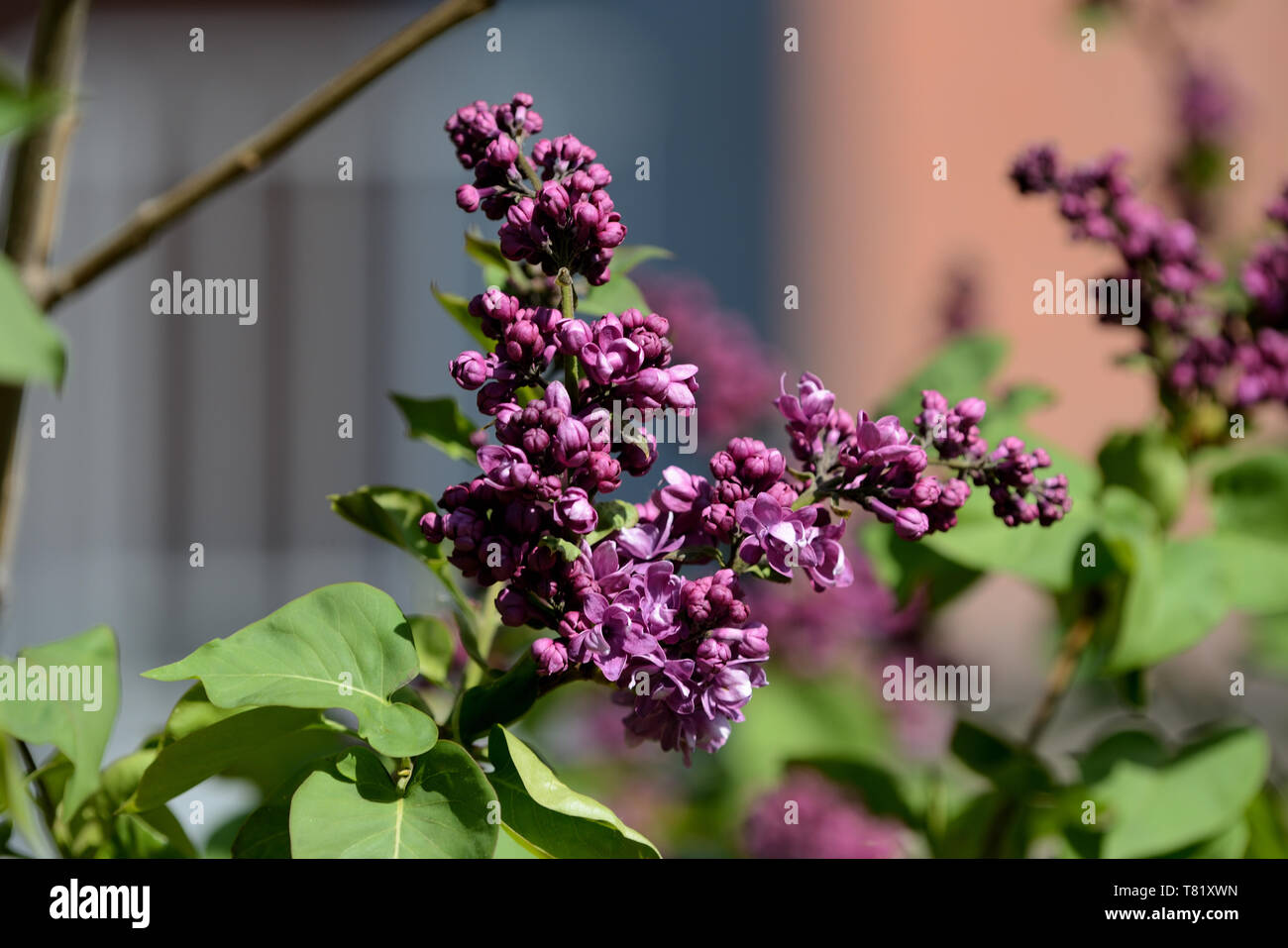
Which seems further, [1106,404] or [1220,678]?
[1106,404]

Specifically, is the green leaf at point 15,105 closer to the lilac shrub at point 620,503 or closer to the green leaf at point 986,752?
the lilac shrub at point 620,503

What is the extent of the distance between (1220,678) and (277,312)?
5.61 meters

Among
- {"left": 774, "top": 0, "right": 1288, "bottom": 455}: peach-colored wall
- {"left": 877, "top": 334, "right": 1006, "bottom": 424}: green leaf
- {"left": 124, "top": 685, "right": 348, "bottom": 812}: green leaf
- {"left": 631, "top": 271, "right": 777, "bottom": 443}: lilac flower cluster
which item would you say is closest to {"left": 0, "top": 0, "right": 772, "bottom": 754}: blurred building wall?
{"left": 774, "top": 0, "right": 1288, "bottom": 455}: peach-colored wall

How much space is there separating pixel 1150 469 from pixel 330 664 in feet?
2.42

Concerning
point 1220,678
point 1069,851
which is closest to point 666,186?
point 1220,678

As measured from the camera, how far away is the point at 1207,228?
2.06 metres

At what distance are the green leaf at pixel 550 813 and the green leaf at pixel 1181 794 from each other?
493 mm

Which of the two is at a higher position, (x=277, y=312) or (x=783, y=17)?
(x=783, y=17)

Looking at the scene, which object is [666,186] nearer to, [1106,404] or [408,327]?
[408,327]

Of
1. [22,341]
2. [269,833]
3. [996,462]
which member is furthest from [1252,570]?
[22,341]

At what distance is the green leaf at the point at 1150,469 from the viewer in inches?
42.9

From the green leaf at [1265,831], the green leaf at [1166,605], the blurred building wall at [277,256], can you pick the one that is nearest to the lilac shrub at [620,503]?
the green leaf at [1166,605]

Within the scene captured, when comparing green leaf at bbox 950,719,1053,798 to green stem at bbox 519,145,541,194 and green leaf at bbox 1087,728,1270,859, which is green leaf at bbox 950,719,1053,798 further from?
green stem at bbox 519,145,541,194

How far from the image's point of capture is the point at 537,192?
0.72m
